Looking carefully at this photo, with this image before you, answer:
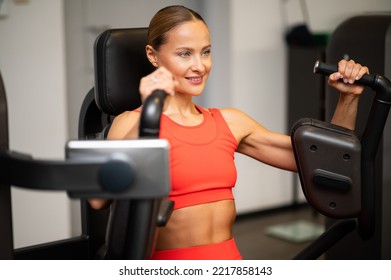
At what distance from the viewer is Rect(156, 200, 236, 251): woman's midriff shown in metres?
1.35

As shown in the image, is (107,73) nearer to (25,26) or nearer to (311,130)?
(311,130)

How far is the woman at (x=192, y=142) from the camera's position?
4.35 feet

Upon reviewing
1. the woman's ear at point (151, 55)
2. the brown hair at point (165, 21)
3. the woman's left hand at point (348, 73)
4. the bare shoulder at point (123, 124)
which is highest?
the brown hair at point (165, 21)

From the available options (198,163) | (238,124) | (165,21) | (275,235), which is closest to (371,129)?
(238,124)

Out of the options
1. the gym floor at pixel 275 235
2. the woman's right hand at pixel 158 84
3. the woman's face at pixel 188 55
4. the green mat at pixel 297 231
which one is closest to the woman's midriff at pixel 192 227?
the woman's face at pixel 188 55

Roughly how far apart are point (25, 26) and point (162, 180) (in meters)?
2.09

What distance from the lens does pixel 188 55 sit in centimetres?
133

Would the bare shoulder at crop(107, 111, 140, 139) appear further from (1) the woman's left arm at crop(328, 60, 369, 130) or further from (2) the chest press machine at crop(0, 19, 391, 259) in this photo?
(1) the woman's left arm at crop(328, 60, 369, 130)

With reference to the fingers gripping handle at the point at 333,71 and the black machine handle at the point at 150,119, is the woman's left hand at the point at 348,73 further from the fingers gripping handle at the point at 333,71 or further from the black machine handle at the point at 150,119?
the black machine handle at the point at 150,119

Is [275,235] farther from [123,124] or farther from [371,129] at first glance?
[123,124]

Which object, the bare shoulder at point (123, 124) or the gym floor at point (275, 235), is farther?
the gym floor at point (275, 235)

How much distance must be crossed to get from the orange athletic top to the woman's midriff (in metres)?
0.02

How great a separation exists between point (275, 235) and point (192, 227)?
7.60ft

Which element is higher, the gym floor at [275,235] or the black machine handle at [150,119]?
the black machine handle at [150,119]
